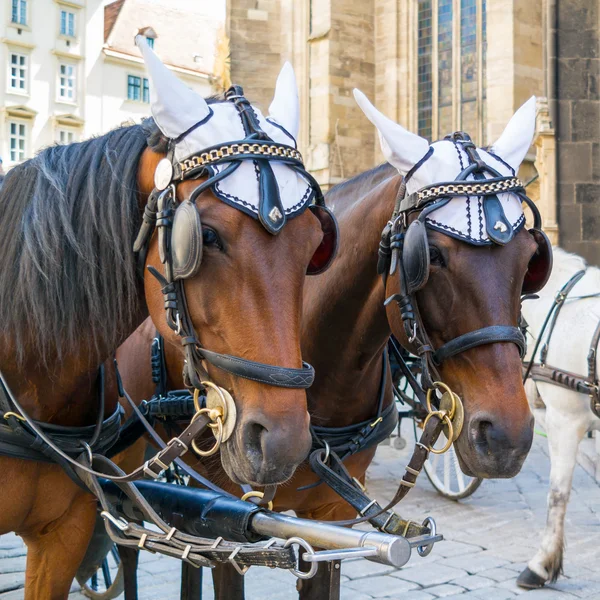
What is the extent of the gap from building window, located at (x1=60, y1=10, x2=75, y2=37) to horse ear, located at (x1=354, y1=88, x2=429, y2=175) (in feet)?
110

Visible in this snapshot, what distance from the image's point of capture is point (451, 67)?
1391 cm

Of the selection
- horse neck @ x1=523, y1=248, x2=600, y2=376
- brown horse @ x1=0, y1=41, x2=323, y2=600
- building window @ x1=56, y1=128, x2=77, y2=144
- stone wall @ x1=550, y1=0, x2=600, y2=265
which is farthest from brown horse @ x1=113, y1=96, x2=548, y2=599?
building window @ x1=56, y1=128, x2=77, y2=144

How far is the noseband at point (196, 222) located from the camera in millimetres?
1663

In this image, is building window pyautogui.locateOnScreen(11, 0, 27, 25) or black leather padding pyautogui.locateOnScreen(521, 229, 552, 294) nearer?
black leather padding pyautogui.locateOnScreen(521, 229, 552, 294)

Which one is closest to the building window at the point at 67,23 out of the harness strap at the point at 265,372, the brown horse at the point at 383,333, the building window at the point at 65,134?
the building window at the point at 65,134

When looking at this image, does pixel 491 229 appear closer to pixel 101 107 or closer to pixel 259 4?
pixel 259 4

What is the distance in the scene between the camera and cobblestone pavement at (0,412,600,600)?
425 cm

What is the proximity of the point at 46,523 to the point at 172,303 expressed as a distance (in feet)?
2.76

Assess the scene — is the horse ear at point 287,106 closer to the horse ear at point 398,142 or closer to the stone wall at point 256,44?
the horse ear at point 398,142

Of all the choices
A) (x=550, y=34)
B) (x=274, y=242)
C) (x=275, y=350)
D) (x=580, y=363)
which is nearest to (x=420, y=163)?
(x=274, y=242)

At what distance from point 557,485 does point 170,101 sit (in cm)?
355

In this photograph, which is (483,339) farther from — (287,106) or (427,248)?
(287,106)

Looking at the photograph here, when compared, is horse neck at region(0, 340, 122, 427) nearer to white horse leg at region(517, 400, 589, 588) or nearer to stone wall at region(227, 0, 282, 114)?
white horse leg at region(517, 400, 589, 588)

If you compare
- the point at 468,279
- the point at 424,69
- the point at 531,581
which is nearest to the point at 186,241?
the point at 468,279
